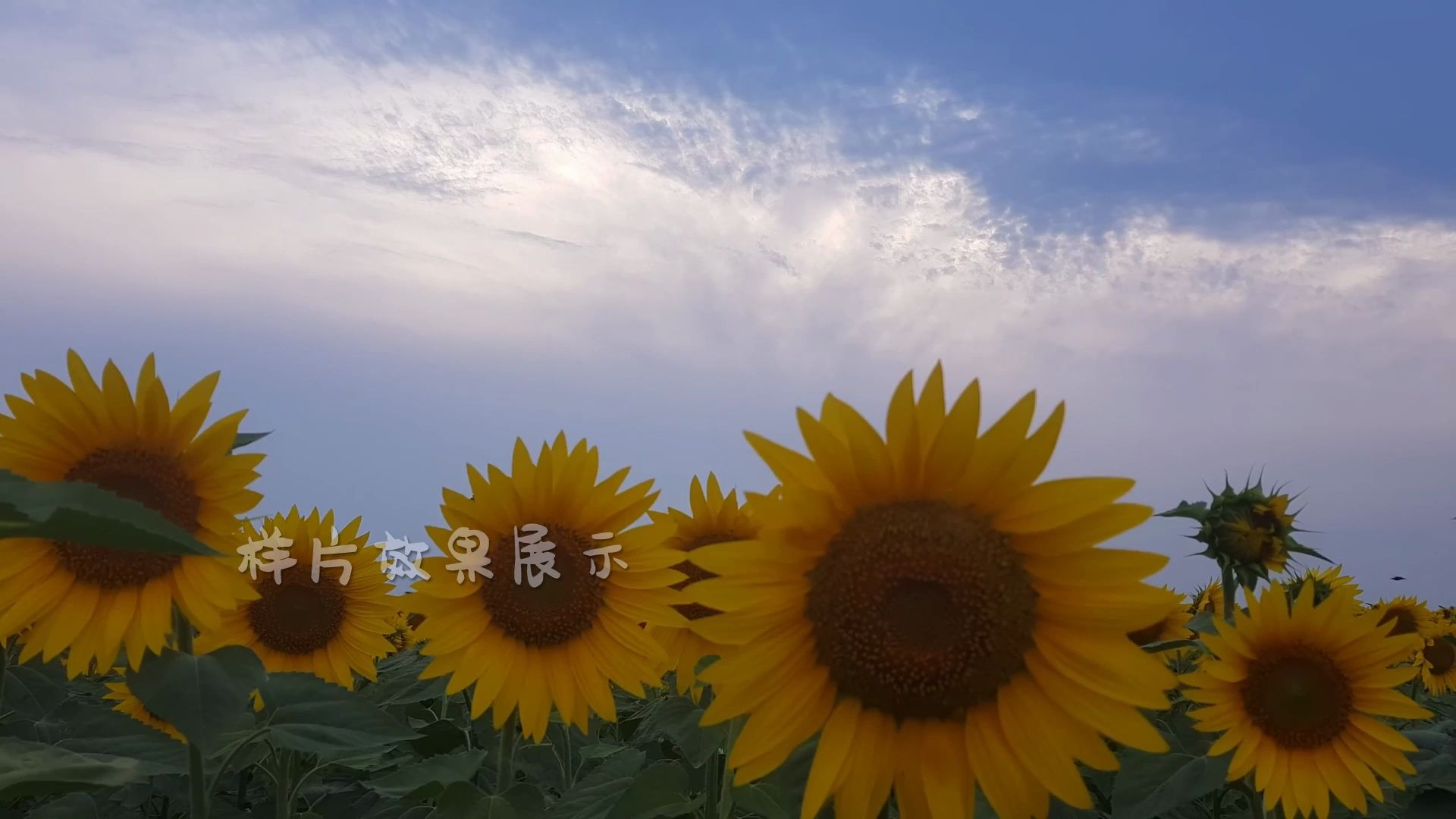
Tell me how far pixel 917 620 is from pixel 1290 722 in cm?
283

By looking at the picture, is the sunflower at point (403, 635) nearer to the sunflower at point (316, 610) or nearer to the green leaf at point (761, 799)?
the sunflower at point (316, 610)

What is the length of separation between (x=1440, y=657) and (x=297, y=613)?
9493 mm

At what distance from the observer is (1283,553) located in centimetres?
524

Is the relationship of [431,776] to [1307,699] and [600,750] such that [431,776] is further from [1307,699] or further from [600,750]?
[1307,699]

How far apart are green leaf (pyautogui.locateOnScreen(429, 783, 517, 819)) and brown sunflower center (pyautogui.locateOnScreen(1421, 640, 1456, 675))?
929 cm

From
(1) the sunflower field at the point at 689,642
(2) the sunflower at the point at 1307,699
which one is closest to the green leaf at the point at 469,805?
(1) the sunflower field at the point at 689,642

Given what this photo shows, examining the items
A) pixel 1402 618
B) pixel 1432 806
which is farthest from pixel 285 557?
pixel 1402 618

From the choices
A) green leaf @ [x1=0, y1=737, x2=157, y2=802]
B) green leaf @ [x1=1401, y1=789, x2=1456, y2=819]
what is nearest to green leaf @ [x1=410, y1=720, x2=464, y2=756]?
green leaf @ [x1=0, y1=737, x2=157, y2=802]

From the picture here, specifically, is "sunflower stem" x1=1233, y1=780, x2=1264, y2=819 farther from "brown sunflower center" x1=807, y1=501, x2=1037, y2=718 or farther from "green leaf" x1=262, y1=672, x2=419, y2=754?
"green leaf" x1=262, y1=672, x2=419, y2=754

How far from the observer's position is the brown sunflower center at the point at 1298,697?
4.23 meters

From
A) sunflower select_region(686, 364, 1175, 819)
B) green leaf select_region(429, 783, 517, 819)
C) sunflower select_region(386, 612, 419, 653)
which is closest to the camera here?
sunflower select_region(686, 364, 1175, 819)

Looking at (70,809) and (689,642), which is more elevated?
(689,642)

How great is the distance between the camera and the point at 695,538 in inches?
167

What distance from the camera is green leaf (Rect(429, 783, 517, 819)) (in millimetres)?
3057
